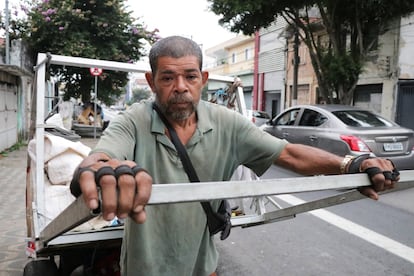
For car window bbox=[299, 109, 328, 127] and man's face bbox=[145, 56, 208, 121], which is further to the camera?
car window bbox=[299, 109, 328, 127]

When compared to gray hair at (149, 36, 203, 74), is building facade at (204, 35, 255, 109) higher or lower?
higher

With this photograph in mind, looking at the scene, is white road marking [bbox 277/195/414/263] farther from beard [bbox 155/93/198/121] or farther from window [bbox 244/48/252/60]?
window [bbox 244/48/252/60]

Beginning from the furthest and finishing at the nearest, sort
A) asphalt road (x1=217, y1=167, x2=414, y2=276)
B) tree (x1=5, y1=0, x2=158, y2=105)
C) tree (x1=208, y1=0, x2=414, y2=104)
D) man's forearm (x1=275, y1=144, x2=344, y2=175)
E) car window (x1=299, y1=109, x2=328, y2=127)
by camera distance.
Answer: tree (x1=5, y1=0, x2=158, y2=105) → tree (x1=208, y1=0, x2=414, y2=104) → car window (x1=299, y1=109, x2=328, y2=127) → asphalt road (x1=217, y1=167, x2=414, y2=276) → man's forearm (x1=275, y1=144, x2=344, y2=175)

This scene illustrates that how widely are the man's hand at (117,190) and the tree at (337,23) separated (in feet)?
40.5

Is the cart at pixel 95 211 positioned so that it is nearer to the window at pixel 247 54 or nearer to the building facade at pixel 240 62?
the building facade at pixel 240 62

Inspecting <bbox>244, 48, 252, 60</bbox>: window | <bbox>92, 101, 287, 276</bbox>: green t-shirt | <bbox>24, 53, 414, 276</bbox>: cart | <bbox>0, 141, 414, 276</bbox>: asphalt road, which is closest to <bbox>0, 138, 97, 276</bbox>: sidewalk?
<bbox>0, 141, 414, 276</bbox>: asphalt road

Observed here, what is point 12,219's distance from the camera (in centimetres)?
502

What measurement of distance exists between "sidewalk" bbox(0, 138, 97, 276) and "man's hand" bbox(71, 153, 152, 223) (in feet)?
9.88

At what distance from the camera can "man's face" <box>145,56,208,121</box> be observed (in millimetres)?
1592

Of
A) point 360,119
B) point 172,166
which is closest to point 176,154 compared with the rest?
point 172,166

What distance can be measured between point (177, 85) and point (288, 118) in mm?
7752

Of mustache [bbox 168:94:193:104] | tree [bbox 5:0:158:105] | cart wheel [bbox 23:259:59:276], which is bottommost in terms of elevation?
cart wheel [bbox 23:259:59:276]

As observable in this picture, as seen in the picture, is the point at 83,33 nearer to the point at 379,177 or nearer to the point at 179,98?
the point at 179,98

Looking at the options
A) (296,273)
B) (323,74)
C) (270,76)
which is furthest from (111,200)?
(270,76)
